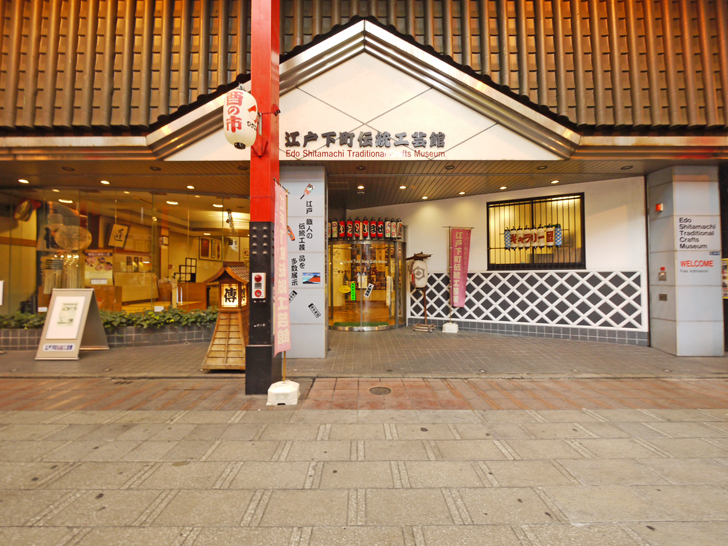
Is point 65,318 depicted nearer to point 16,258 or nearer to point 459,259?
point 16,258

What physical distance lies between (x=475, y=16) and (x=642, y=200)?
5.80 m

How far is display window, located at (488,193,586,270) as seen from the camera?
9.16m

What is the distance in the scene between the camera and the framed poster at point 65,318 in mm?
7207

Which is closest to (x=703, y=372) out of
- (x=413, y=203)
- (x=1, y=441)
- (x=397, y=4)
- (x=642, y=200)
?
(x=642, y=200)

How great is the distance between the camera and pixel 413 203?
11.4 metres

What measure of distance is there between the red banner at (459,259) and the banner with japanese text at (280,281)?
634 cm

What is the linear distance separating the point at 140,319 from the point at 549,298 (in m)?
10.7

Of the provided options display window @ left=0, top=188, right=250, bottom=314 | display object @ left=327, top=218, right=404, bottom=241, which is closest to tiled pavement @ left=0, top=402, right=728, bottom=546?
display window @ left=0, top=188, right=250, bottom=314

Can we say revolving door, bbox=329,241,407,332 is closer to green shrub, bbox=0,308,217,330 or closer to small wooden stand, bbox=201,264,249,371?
green shrub, bbox=0,308,217,330

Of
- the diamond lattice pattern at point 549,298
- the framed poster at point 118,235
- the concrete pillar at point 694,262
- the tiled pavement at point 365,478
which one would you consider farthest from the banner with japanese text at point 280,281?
the concrete pillar at point 694,262

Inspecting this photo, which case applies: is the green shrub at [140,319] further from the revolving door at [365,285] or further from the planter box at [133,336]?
the revolving door at [365,285]

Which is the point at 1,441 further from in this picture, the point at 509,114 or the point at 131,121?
the point at 509,114

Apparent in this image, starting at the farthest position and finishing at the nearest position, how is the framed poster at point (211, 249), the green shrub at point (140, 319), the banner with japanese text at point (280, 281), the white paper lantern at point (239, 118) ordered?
1. the framed poster at point (211, 249)
2. the green shrub at point (140, 319)
3. the banner with japanese text at point (280, 281)
4. the white paper lantern at point (239, 118)

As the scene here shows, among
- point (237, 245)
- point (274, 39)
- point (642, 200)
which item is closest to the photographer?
point (274, 39)
